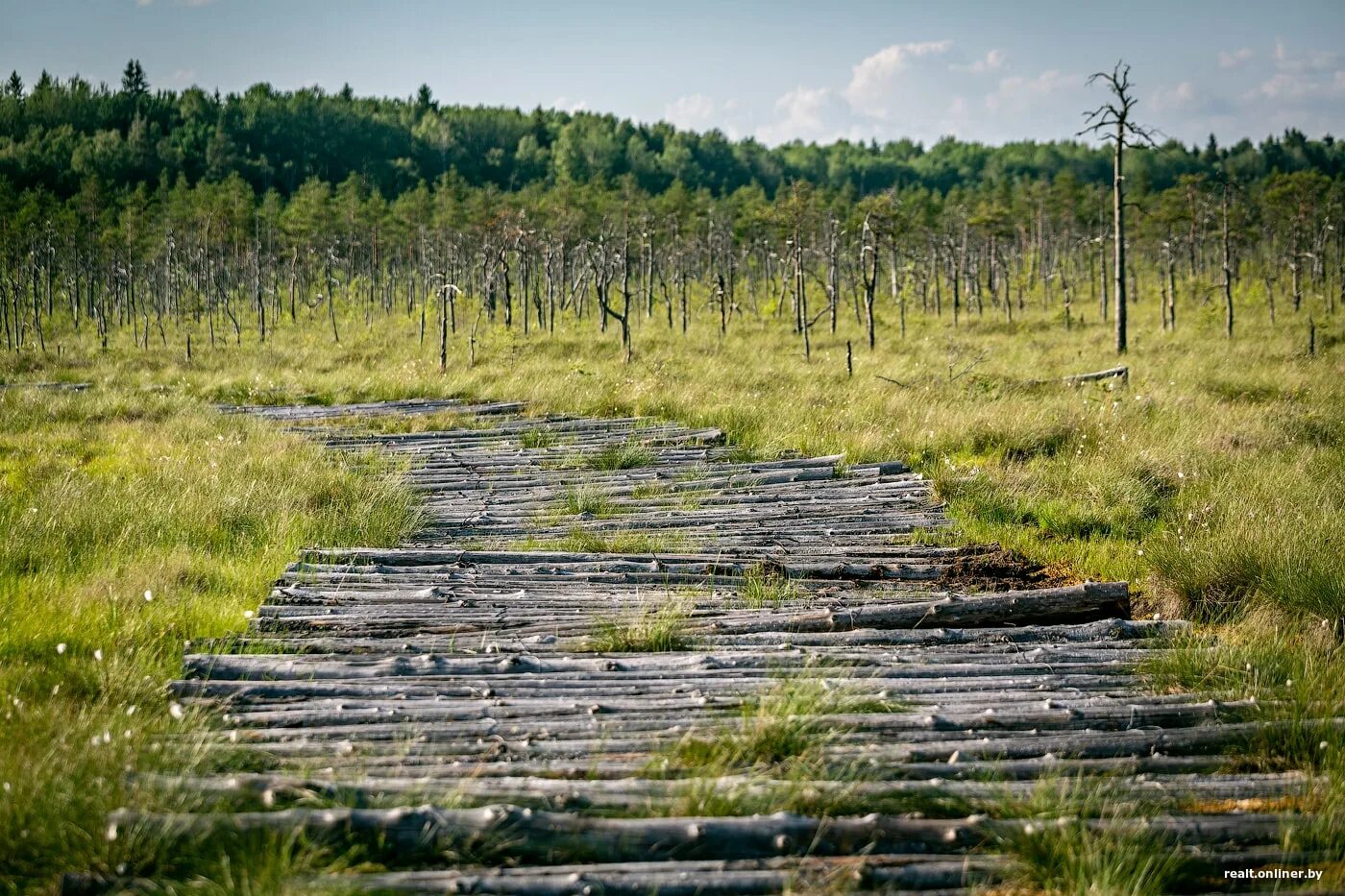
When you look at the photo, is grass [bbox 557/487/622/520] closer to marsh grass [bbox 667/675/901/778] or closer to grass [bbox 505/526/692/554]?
grass [bbox 505/526/692/554]

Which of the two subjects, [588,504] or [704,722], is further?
[588,504]

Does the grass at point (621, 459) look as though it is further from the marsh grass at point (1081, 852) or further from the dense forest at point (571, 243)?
the dense forest at point (571, 243)

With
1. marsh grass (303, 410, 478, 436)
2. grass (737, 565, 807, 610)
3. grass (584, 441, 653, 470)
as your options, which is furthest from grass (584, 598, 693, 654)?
marsh grass (303, 410, 478, 436)

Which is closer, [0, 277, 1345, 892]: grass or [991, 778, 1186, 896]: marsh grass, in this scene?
[991, 778, 1186, 896]: marsh grass

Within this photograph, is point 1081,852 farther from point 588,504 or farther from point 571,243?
point 571,243

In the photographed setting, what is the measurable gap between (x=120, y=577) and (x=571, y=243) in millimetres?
49518

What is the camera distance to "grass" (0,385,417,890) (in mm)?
2855

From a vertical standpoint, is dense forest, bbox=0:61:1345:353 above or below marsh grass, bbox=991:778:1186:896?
above

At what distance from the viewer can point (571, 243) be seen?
174ft

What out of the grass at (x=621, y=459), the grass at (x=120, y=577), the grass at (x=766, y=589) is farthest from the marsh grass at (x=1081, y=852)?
the grass at (x=621, y=459)

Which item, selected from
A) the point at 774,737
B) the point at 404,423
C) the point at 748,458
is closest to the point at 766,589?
the point at 774,737

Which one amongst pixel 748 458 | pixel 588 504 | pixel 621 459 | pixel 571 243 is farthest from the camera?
pixel 571 243

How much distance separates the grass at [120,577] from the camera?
9.37 ft

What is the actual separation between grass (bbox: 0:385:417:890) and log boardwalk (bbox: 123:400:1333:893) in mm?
230
